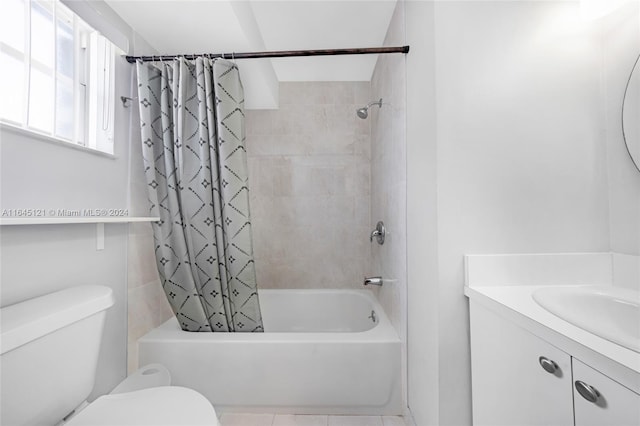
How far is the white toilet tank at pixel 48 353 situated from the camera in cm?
77

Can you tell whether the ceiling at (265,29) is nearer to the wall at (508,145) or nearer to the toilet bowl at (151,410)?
the wall at (508,145)

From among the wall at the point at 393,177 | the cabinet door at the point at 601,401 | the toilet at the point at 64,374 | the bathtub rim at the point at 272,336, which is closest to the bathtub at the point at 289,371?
the bathtub rim at the point at 272,336

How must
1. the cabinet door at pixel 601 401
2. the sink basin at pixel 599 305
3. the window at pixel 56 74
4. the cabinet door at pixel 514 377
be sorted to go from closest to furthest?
the cabinet door at pixel 601 401 < the cabinet door at pixel 514 377 < the sink basin at pixel 599 305 < the window at pixel 56 74

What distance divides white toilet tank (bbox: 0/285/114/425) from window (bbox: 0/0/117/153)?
65cm

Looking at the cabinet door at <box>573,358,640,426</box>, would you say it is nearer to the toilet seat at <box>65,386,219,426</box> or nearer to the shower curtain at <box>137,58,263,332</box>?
the toilet seat at <box>65,386,219,426</box>

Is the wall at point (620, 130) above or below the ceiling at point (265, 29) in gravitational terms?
below

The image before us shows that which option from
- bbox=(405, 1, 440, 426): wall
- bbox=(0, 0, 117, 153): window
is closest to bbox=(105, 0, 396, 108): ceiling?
bbox=(0, 0, 117, 153): window

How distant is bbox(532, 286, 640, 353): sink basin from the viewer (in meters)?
0.76

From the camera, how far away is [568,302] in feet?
2.79

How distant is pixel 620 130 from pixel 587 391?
3.08 ft

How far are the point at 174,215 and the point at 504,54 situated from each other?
165cm

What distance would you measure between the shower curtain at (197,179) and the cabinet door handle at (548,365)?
1269mm

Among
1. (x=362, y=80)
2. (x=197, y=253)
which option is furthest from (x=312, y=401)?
(x=362, y=80)

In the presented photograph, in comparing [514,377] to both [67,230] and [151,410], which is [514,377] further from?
[67,230]
